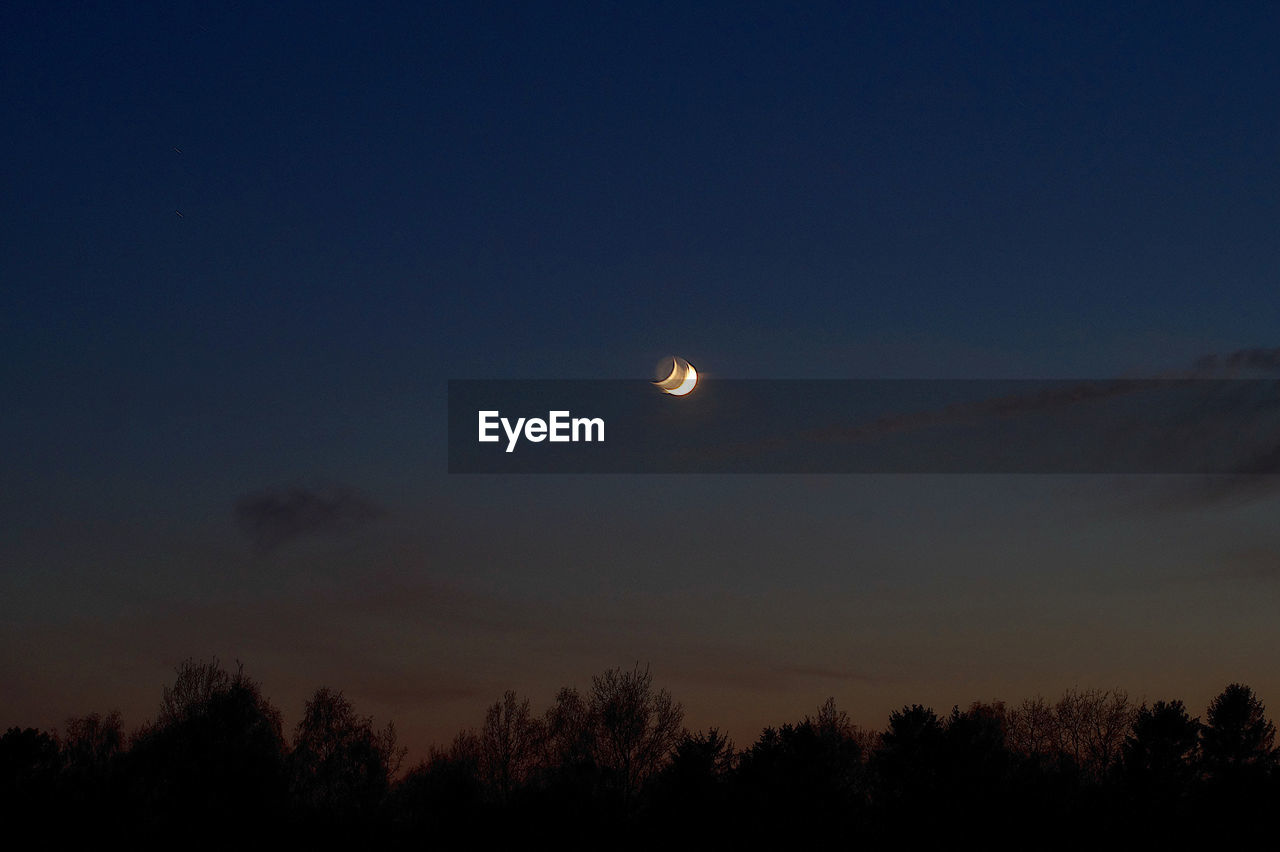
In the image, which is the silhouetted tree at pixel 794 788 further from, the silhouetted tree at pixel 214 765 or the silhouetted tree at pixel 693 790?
the silhouetted tree at pixel 214 765

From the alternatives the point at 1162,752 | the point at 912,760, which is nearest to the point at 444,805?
the point at 912,760

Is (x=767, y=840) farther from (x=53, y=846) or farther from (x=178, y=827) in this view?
(x=53, y=846)

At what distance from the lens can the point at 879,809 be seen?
269 feet

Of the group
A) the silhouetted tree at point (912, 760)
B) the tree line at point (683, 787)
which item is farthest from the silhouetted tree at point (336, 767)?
the silhouetted tree at point (912, 760)

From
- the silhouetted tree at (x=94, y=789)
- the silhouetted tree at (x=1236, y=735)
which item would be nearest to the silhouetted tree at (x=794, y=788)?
the silhouetted tree at (x=1236, y=735)

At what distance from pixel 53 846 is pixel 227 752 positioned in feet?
40.9

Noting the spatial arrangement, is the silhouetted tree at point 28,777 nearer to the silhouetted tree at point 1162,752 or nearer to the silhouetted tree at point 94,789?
the silhouetted tree at point 94,789

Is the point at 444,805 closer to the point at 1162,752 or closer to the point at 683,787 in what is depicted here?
the point at 683,787

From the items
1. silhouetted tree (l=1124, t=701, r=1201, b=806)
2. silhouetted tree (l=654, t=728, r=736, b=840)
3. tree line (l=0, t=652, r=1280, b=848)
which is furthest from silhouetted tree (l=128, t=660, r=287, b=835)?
silhouetted tree (l=1124, t=701, r=1201, b=806)

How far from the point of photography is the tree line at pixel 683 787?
79.3 m

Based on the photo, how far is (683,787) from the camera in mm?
81312

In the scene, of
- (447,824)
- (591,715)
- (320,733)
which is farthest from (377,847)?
(320,733)

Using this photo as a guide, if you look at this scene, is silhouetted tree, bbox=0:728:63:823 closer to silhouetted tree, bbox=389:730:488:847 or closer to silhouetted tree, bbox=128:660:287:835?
silhouetted tree, bbox=128:660:287:835

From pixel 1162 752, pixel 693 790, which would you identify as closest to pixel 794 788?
pixel 693 790
